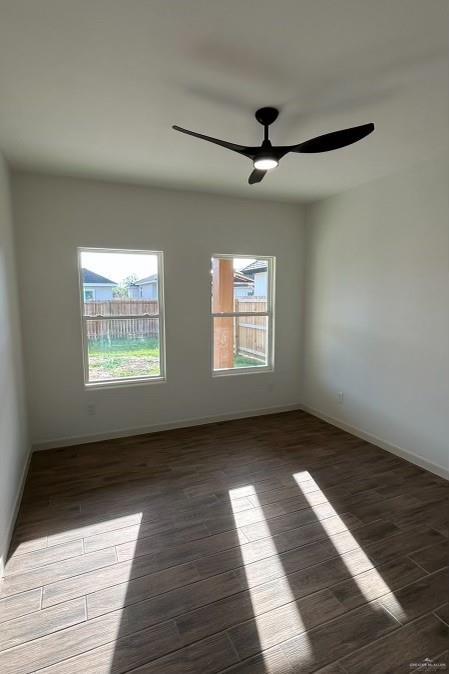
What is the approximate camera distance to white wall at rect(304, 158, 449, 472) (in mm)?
3004

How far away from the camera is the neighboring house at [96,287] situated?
367 centimetres

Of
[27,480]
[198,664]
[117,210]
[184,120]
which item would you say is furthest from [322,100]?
[27,480]

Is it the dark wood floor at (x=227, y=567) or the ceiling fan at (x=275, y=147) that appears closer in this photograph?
the dark wood floor at (x=227, y=567)

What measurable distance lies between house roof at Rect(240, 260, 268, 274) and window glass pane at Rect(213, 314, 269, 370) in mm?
567

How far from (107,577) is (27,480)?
4.79 feet

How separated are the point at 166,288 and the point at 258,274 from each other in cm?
128

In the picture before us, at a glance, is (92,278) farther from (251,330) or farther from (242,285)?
(251,330)

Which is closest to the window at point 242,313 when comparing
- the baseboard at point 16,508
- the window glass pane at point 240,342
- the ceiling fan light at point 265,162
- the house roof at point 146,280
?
the window glass pane at point 240,342

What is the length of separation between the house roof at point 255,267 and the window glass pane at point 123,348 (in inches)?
Result: 52.5

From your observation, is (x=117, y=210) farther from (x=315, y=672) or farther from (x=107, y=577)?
(x=315, y=672)

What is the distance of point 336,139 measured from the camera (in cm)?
195

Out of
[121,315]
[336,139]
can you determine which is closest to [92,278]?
[121,315]

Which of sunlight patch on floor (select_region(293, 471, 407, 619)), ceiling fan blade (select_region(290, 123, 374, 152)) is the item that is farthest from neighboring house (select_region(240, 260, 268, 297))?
sunlight patch on floor (select_region(293, 471, 407, 619))

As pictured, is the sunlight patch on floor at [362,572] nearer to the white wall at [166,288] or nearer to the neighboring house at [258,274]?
the white wall at [166,288]
